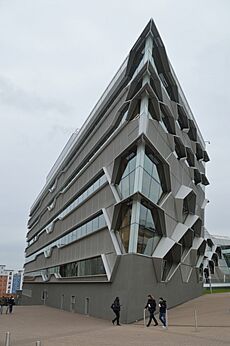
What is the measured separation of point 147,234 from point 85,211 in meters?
11.0

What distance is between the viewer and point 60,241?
44156 millimetres

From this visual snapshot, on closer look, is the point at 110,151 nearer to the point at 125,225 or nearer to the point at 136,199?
the point at 136,199

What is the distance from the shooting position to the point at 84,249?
32406mm

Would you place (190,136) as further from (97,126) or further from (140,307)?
(140,307)

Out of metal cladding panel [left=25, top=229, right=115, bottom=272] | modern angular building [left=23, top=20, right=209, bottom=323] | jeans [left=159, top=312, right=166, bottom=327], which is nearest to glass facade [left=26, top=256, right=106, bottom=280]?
modern angular building [left=23, top=20, right=209, bottom=323]

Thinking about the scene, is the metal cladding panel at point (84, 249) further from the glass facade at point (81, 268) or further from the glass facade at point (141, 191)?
the glass facade at point (141, 191)

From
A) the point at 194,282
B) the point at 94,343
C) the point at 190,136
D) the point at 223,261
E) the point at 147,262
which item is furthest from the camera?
the point at 223,261

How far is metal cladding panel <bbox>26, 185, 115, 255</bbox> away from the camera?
2832 cm

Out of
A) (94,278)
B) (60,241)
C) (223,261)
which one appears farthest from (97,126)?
(223,261)

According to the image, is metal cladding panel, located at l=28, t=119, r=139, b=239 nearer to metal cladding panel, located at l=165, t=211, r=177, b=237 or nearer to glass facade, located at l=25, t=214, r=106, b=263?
glass facade, located at l=25, t=214, r=106, b=263

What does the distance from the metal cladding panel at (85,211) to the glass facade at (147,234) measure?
3207 millimetres

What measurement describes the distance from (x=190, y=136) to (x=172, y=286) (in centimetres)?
1677

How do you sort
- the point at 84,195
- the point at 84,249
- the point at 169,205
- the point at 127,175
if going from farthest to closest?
the point at 84,195, the point at 84,249, the point at 169,205, the point at 127,175

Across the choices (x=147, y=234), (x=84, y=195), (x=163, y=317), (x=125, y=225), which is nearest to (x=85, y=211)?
(x=84, y=195)
